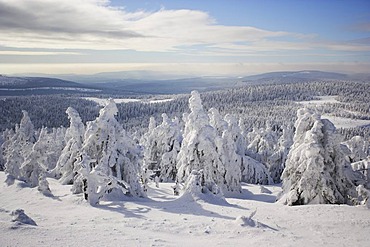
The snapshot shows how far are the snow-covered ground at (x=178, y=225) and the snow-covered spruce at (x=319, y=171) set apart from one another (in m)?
3.92

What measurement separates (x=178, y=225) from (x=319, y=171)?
40.6 ft

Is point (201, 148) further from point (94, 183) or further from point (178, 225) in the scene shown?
point (178, 225)

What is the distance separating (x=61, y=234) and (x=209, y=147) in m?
20.3

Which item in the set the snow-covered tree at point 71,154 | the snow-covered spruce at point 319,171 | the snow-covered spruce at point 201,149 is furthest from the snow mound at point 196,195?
the snow-covered tree at point 71,154

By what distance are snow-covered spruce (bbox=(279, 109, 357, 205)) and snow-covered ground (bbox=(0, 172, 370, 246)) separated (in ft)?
12.9

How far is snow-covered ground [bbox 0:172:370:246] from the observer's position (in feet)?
37.5

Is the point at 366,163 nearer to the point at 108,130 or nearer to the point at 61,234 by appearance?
the point at 108,130

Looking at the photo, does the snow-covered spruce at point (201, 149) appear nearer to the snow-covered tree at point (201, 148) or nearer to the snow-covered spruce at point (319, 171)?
the snow-covered tree at point (201, 148)

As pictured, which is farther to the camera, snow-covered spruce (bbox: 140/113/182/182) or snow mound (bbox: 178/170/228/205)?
snow-covered spruce (bbox: 140/113/182/182)

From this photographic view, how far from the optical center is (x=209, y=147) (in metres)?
30.4

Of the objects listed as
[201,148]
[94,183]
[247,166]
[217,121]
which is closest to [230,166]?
[201,148]

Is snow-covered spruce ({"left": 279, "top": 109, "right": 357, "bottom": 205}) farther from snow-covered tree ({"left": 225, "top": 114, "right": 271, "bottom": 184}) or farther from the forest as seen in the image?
snow-covered tree ({"left": 225, "top": 114, "right": 271, "bottom": 184})

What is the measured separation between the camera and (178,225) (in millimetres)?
13750

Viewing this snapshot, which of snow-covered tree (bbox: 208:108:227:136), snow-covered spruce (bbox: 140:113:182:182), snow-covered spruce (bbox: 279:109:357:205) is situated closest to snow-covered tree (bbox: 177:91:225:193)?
snow-covered tree (bbox: 208:108:227:136)
